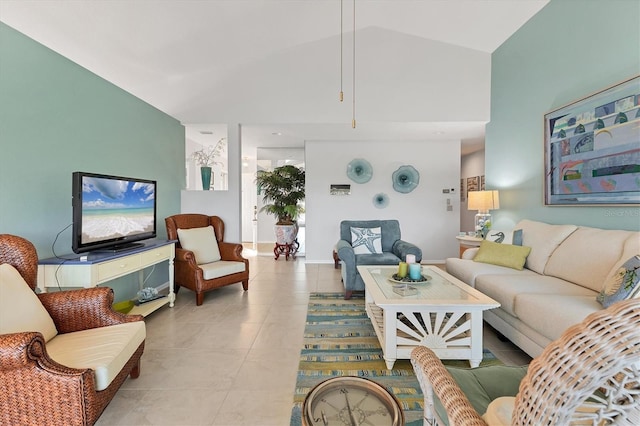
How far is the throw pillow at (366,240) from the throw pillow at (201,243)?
184cm

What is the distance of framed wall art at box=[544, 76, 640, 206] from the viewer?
7.84 feet

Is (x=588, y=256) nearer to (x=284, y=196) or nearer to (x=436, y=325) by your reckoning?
(x=436, y=325)

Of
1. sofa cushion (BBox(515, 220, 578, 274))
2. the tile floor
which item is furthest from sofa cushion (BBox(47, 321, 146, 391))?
sofa cushion (BBox(515, 220, 578, 274))

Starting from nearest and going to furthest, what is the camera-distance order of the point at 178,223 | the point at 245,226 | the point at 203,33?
the point at 203,33 → the point at 178,223 → the point at 245,226

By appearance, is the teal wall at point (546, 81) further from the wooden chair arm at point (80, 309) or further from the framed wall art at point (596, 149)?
the wooden chair arm at point (80, 309)

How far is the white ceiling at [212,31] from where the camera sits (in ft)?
8.13

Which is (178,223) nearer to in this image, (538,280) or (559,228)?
(538,280)

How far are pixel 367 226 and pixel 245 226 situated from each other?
5.09m

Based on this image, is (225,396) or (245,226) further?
(245,226)

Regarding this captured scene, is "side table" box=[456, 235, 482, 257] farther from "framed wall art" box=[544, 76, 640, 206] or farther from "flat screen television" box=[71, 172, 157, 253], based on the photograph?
"flat screen television" box=[71, 172, 157, 253]

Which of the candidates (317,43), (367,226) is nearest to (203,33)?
(317,43)

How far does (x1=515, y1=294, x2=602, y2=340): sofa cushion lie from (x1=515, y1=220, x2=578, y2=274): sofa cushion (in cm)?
73

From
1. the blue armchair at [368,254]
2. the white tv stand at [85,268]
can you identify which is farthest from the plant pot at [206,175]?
the blue armchair at [368,254]

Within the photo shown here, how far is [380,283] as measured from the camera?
2.52m
